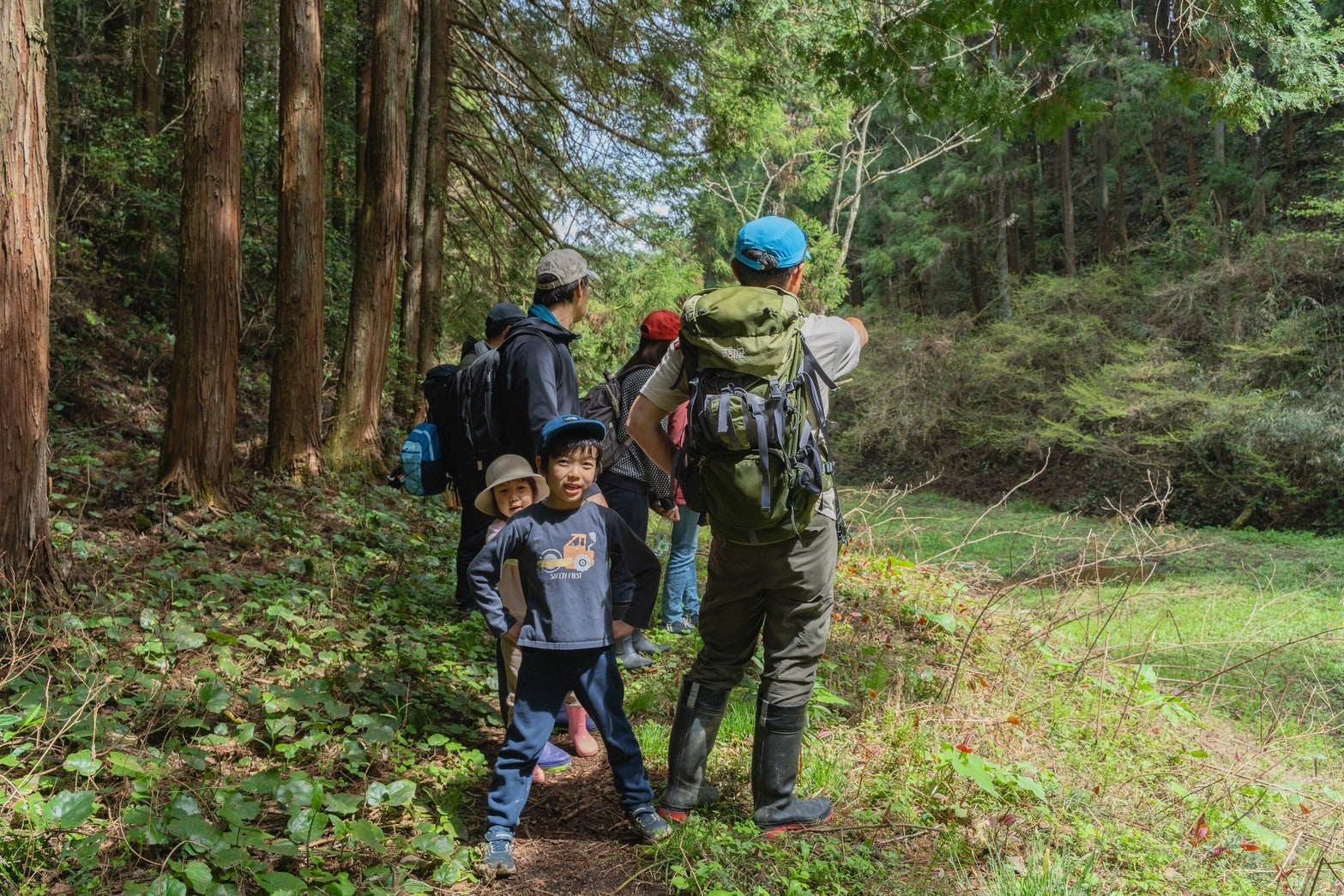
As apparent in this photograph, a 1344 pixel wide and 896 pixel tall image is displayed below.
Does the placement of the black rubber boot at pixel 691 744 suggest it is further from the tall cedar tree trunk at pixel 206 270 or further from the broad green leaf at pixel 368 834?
the tall cedar tree trunk at pixel 206 270

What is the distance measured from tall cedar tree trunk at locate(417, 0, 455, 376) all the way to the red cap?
8.84 meters

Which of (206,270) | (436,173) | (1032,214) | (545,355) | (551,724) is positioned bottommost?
(551,724)

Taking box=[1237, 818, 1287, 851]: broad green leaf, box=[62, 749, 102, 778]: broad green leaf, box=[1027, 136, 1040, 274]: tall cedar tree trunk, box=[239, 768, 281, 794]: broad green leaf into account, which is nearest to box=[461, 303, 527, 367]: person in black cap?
box=[239, 768, 281, 794]: broad green leaf

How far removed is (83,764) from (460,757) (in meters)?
1.33

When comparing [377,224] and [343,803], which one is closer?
[343,803]

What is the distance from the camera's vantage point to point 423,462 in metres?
4.80

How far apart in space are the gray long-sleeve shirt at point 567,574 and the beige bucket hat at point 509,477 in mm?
470

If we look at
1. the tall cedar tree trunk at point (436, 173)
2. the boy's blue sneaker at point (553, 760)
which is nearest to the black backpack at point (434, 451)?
the boy's blue sneaker at point (553, 760)

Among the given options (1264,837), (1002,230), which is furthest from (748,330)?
(1002,230)

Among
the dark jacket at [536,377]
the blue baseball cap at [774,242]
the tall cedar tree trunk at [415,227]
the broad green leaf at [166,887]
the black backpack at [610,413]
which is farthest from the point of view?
the tall cedar tree trunk at [415,227]

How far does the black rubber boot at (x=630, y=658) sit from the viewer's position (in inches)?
196

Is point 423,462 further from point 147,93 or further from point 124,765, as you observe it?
point 147,93

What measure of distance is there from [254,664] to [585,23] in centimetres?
846

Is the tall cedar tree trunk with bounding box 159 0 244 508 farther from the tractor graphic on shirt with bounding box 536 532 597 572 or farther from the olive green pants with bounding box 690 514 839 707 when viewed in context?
the olive green pants with bounding box 690 514 839 707
